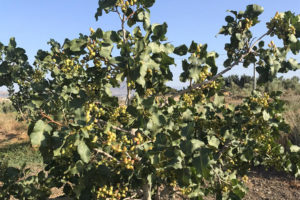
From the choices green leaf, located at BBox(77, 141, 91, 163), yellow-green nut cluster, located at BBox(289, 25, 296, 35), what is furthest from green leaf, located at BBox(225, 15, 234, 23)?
green leaf, located at BBox(77, 141, 91, 163)

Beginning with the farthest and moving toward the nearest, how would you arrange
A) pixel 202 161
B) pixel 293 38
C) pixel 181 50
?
pixel 293 38 → pixel 181 50 → pixel 202 161

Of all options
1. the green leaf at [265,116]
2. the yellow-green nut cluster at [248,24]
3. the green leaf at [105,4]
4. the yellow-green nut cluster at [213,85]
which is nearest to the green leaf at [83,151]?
the green leaf at [105,4]

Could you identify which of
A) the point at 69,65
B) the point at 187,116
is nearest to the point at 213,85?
the point at 187,116

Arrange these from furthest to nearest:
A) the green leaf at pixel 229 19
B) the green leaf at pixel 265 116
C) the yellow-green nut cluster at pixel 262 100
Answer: the green leaf at pixel 229 19 < the yellow-green nut cluster at pixel 262 100 < the green leaf at pixel 265 116

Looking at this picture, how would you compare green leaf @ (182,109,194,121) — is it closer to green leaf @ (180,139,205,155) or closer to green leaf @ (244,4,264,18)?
green leaf @ (180,139,205,155)

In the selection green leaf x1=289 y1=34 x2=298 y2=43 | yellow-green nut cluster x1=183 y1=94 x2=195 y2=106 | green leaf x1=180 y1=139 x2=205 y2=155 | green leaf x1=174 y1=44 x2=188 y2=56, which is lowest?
green leaf x1=180 y1=139 x2=205 y2=155

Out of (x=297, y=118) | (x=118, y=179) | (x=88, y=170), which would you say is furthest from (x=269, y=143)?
(x=297, y=118)

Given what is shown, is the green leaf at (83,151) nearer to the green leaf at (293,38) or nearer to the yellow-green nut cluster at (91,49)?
the yellow-green nut cluster at (91,49)

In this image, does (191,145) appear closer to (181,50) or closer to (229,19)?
(181,50)

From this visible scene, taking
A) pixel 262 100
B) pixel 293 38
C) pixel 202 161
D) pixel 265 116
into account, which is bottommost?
pixel 202 161

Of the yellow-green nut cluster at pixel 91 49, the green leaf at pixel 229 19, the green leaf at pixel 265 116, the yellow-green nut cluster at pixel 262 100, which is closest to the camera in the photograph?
the yellow-green nut cluster at pixel 91 49

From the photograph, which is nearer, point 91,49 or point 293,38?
point 91,49

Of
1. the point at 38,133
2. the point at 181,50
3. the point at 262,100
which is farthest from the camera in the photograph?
the point at 262,100

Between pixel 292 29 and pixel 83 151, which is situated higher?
pixel 292 29
